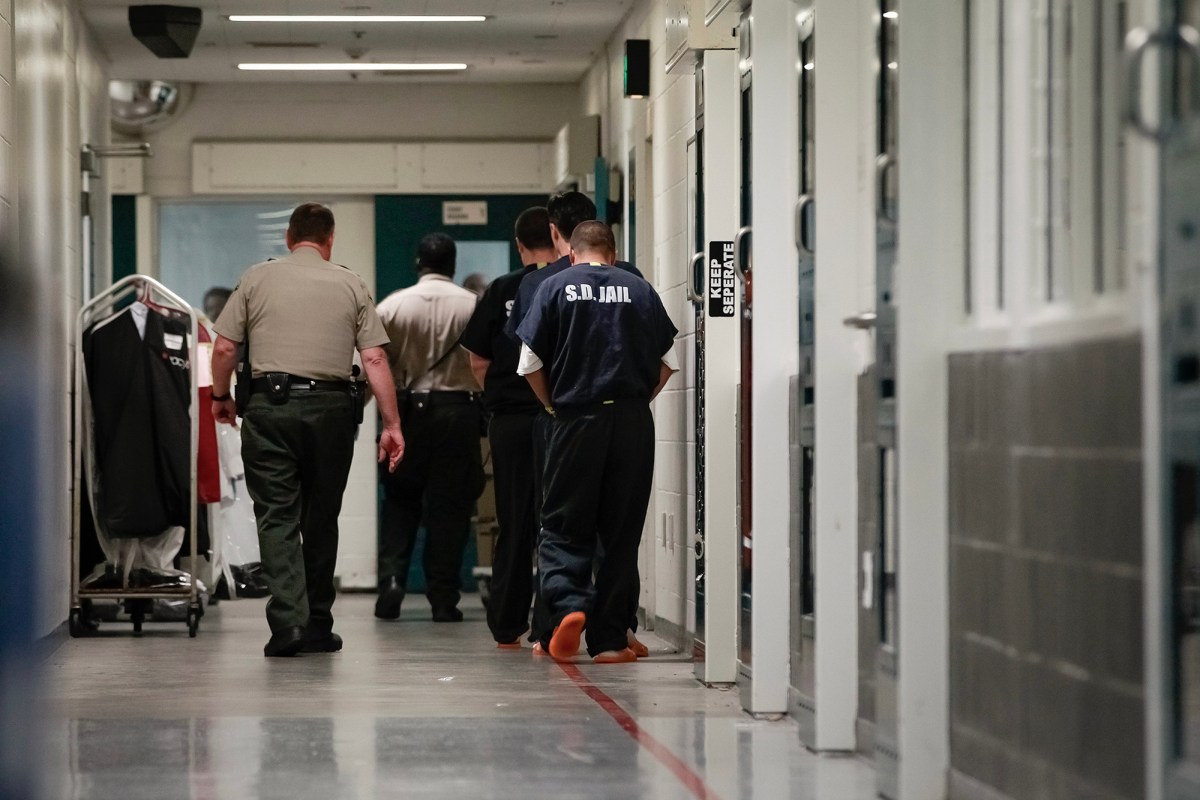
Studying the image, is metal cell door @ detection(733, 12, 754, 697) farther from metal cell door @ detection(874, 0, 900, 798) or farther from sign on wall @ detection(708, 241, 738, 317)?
metal cell door @ detection(874, 0, 900, 798)

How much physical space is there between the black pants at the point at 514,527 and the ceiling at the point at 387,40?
240 centimetres

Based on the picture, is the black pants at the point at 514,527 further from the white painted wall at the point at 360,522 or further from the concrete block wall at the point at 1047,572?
the white painted wall at the point at 360,522

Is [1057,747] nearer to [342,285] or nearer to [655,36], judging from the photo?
[342,285]

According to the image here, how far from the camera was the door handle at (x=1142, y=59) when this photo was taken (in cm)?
245

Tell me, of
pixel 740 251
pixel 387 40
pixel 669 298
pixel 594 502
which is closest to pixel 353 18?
pixel 387 40

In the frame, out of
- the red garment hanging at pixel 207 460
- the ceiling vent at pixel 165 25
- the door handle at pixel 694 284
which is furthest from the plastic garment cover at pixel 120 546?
the door handle at pixel 694 284

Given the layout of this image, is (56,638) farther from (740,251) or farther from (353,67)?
(353,67)

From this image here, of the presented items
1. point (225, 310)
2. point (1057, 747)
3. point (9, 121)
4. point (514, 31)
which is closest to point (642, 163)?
point (514, 31)

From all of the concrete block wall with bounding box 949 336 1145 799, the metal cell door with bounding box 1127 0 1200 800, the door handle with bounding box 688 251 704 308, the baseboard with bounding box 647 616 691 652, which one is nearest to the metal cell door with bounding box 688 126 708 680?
the door handle with bounding box 688 251 704 308

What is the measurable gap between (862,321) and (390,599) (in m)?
4.69

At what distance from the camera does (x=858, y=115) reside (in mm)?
4406

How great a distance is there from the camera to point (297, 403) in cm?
638

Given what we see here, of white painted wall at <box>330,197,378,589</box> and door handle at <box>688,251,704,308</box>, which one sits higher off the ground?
door handle at <box>688,251,704,308</box>

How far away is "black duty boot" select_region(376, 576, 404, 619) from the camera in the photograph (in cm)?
835
